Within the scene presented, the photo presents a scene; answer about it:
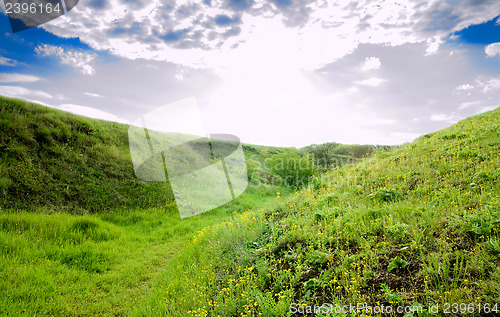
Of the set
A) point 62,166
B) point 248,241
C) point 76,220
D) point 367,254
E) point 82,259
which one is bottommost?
point 82,259

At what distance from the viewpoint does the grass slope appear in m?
3.67

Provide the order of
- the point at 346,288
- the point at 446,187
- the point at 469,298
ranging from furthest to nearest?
the point at 446,187 → the point at 346,288 → the point at 469,298

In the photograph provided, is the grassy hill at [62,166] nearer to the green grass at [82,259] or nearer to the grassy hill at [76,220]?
the grassy hill at [76,220]

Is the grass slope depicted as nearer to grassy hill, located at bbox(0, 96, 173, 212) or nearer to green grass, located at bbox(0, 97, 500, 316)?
green grass, located at bbox(0, 97, 500, 316)

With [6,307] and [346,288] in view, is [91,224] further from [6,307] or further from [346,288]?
[346,288]

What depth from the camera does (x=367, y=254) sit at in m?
4.50

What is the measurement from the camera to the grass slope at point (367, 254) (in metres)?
3.67

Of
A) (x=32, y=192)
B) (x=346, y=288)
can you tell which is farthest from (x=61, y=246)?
(x=346, y=288)

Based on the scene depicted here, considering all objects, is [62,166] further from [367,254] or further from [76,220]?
[367,254]

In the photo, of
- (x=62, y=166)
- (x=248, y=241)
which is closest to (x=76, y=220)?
(x=62, y=166)

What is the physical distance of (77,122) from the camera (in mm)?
14352

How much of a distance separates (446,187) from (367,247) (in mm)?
3492

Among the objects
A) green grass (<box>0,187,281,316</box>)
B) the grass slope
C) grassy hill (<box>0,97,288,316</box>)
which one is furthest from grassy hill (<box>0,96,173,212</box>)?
the grass slope

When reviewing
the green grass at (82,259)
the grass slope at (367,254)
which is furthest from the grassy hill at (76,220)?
the grass slope at (367,254)
